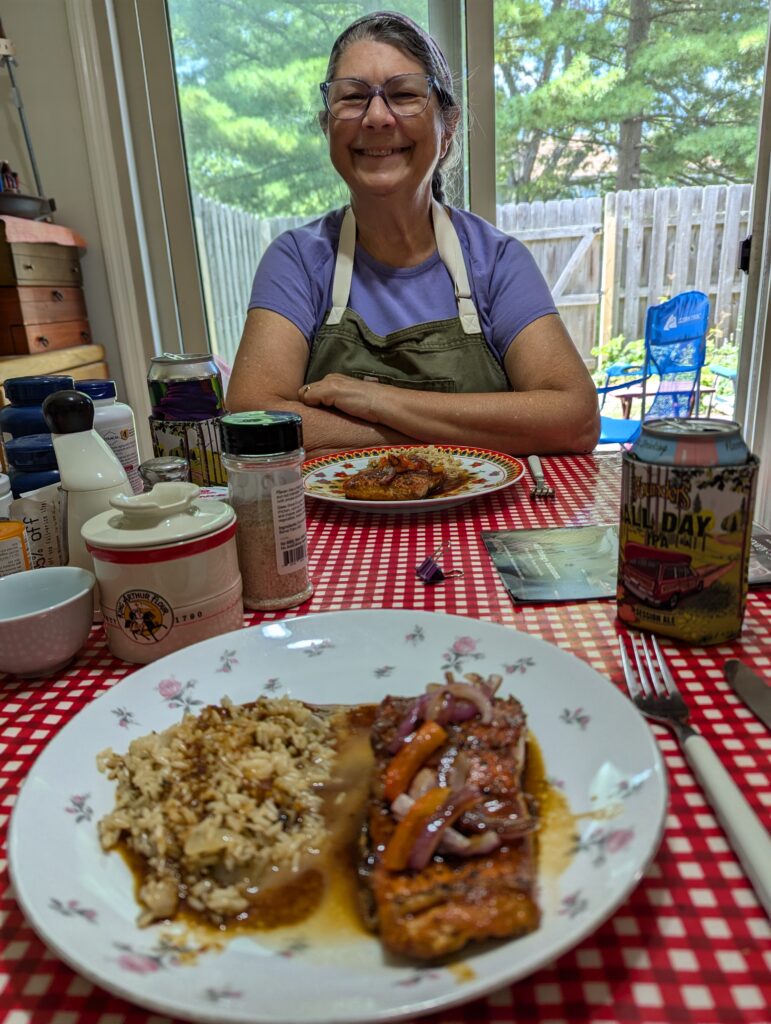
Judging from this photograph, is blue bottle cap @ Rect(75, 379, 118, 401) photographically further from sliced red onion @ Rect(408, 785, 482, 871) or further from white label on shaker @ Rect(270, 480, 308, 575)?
sliced red onion @ Rect(408, 785, 482, 871)

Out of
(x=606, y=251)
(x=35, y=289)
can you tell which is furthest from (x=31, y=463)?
(x=606, y=251)

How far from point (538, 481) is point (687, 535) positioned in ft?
2.03

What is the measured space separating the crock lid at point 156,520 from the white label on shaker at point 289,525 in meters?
0.07

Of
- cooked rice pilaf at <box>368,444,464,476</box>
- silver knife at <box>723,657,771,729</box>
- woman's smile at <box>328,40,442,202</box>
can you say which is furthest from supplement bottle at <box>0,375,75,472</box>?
woman's smile at <box>328,40,442,202</box>

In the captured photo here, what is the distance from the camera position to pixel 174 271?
297cm

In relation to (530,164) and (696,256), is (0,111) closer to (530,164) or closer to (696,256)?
(530,164)

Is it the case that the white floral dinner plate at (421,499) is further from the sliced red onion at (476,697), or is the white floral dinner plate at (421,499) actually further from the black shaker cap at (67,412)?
the sliced red onion at (476,697)

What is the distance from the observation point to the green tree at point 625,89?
2.81 m

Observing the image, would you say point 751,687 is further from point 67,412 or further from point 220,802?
point 67,412

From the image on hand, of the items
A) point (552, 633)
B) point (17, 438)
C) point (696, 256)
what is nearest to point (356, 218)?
point (17, 438)

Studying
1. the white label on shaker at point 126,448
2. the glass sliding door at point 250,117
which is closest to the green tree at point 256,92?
the glass sliding door at point 250,117

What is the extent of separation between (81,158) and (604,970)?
3.14 metres

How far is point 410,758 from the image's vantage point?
520 millimetres

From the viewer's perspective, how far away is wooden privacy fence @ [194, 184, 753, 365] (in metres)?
3.10
